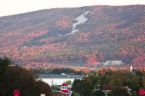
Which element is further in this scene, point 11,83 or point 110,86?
point 110,86

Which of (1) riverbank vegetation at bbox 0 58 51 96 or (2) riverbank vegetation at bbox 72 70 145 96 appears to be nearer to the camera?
(1) riverbank vegetation at bbox 0 58 51 96

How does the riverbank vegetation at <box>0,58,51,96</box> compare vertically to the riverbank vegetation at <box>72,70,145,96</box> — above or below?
above

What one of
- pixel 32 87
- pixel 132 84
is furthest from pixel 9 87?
pixel 132 84

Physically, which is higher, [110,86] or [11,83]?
[11,83]

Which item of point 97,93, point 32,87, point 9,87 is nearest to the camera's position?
point 9,87

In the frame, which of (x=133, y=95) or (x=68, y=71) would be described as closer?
(x=133, y=95)

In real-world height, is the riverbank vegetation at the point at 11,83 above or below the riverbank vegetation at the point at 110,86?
above

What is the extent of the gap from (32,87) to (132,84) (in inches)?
1677

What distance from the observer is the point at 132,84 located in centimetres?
9331

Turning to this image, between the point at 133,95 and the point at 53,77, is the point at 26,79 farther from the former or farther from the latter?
the point at 53,77

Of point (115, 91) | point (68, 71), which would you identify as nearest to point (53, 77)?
point (68, 71)

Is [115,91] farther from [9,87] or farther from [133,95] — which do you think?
[9,87]

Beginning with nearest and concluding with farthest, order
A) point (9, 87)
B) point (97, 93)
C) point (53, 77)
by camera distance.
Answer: point (9, 87) → point (97, 93) → point (53, 77)

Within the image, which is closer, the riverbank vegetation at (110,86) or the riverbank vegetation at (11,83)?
the riverbank vegetation at (11,83)
